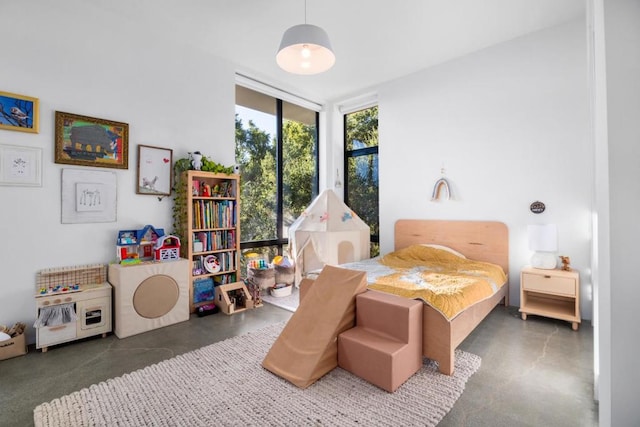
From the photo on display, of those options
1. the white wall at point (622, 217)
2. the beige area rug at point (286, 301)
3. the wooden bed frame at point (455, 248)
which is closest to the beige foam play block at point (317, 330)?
the wooden bed frame at point (455, 248)

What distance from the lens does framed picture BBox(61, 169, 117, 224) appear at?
2.73 metres

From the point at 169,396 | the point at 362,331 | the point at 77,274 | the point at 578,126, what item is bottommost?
the point at 169,396

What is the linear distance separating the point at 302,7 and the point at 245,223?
275cm

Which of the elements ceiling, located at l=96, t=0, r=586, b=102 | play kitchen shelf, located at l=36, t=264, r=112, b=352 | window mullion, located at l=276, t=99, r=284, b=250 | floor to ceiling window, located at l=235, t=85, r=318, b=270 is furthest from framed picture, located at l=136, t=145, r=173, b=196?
window mullion, located at l=276, t=99, r=284, b=250

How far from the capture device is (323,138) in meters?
5.39

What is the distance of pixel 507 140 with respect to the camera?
11.5 ft

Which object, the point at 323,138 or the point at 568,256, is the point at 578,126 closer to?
the point at 568,256

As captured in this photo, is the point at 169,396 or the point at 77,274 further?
the point at 77,274

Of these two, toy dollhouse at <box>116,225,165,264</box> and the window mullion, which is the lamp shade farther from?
the window mullion

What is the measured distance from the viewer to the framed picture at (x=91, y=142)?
268 centimetres

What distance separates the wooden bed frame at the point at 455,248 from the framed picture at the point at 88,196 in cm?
311

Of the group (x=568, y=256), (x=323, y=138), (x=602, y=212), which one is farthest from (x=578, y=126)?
(x=323, y=138)

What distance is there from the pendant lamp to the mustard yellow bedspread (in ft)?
6.25

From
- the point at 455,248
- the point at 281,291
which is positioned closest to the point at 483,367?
the point at 455,248
